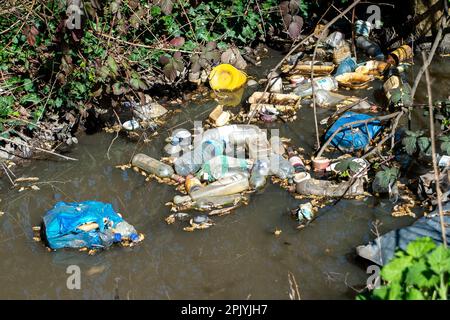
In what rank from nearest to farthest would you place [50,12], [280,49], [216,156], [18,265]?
[18,265]
[216,156]
[50,12]
[280,49]

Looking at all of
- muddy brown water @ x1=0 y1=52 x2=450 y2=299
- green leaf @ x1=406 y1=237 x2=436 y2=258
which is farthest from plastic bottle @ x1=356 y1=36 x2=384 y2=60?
green leaf @ x1=406 y1=237 x2=436 y2=258

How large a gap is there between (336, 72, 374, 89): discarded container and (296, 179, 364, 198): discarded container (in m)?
1.75

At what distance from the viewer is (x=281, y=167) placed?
449 centimetres

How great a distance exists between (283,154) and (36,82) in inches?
89.9

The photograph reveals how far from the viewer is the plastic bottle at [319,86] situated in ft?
18.5

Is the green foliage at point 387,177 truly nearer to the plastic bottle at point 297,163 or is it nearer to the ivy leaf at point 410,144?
the ivy leaf at point 410,144

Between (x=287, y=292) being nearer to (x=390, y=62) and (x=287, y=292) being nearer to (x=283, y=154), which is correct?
(x=283, y=154)

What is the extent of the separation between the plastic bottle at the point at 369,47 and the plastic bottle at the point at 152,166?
295 centimetres

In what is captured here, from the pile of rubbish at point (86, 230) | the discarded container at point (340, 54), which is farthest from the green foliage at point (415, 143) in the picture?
the discarded container at point (340, 54)

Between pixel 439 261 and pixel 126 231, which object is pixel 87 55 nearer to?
pixel 126 231

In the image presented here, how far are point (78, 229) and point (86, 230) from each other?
53 mm

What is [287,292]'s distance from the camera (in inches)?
134

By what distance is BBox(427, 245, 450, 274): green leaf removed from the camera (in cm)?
241

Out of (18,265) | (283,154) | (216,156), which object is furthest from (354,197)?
(18,265)
